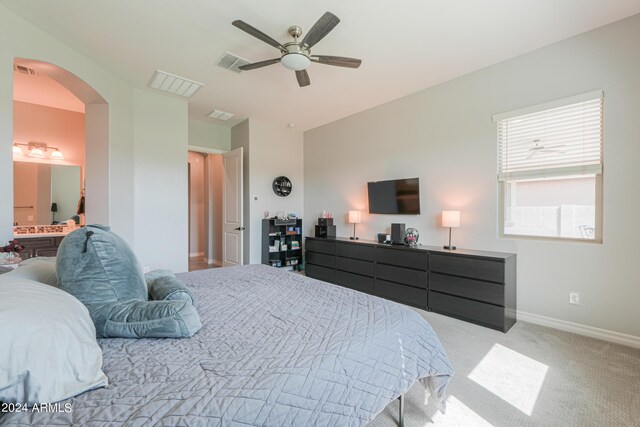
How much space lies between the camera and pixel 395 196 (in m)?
4.11

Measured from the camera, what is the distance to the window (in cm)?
266

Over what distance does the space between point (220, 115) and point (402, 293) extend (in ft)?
13.5

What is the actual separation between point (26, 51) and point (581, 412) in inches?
197

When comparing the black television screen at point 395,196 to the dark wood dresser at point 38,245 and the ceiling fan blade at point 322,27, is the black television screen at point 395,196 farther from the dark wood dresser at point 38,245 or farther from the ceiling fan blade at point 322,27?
the dark wood dresser at point 38,245

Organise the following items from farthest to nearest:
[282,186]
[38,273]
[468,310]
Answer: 1. [282,186]
2. [468,310]
3. [38,273]

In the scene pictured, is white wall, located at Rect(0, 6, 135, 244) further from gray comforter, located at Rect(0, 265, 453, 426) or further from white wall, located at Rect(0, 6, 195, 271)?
gray comforter, located at Rect(0, 265, 453, 426)

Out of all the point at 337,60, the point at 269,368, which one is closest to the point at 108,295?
the point at 269,368

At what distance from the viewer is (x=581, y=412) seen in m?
1.63

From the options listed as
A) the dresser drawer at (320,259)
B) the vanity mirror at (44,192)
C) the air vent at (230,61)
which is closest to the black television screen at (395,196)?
the dresser drawer at (320,259)

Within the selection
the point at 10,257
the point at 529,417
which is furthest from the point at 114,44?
the point at 529,417

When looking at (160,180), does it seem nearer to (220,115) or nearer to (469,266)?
(220,115)

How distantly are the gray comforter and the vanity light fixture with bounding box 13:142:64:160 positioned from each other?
4.49m

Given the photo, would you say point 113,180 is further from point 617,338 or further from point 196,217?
point 617,338

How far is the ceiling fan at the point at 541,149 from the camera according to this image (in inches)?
112
